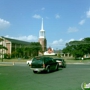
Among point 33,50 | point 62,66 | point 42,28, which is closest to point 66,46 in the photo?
point 33,50

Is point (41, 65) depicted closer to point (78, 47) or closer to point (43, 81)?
point (43, 81)

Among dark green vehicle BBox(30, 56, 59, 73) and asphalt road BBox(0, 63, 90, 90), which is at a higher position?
dark green vehicle BBox(30, 56, 59, 73)

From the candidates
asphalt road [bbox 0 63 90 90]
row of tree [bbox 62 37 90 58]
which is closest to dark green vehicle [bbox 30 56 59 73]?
asphalt road [bbox 0 63 90 90]

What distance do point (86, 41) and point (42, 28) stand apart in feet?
176

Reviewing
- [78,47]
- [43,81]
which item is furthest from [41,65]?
[78,47]

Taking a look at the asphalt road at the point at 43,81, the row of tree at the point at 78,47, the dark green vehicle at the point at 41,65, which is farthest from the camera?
the row of tree at the point at 78,47

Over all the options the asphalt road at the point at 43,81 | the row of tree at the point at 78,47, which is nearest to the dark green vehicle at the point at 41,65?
the asphalt road at the point at 43,81

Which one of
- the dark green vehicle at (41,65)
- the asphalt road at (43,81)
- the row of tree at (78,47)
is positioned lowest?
the asphalt road at (43,81)

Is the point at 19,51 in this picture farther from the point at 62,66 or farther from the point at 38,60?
the point at 38,60

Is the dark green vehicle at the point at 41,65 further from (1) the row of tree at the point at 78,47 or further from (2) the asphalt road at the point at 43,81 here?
(1) the row of tree at the point at 78,47

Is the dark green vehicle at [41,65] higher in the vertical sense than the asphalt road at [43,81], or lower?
higher

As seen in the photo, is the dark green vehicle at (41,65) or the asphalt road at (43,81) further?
the dark green vehicle at (41,65)

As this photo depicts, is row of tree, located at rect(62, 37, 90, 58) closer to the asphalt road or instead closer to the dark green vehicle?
the dark green vehicle

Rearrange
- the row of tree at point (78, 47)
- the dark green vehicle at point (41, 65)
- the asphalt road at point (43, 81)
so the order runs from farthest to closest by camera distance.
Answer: the row of tree at point (78, 47)
the dark green vehicle at point (41, 65)
the asphalt road at point (43, 81)
